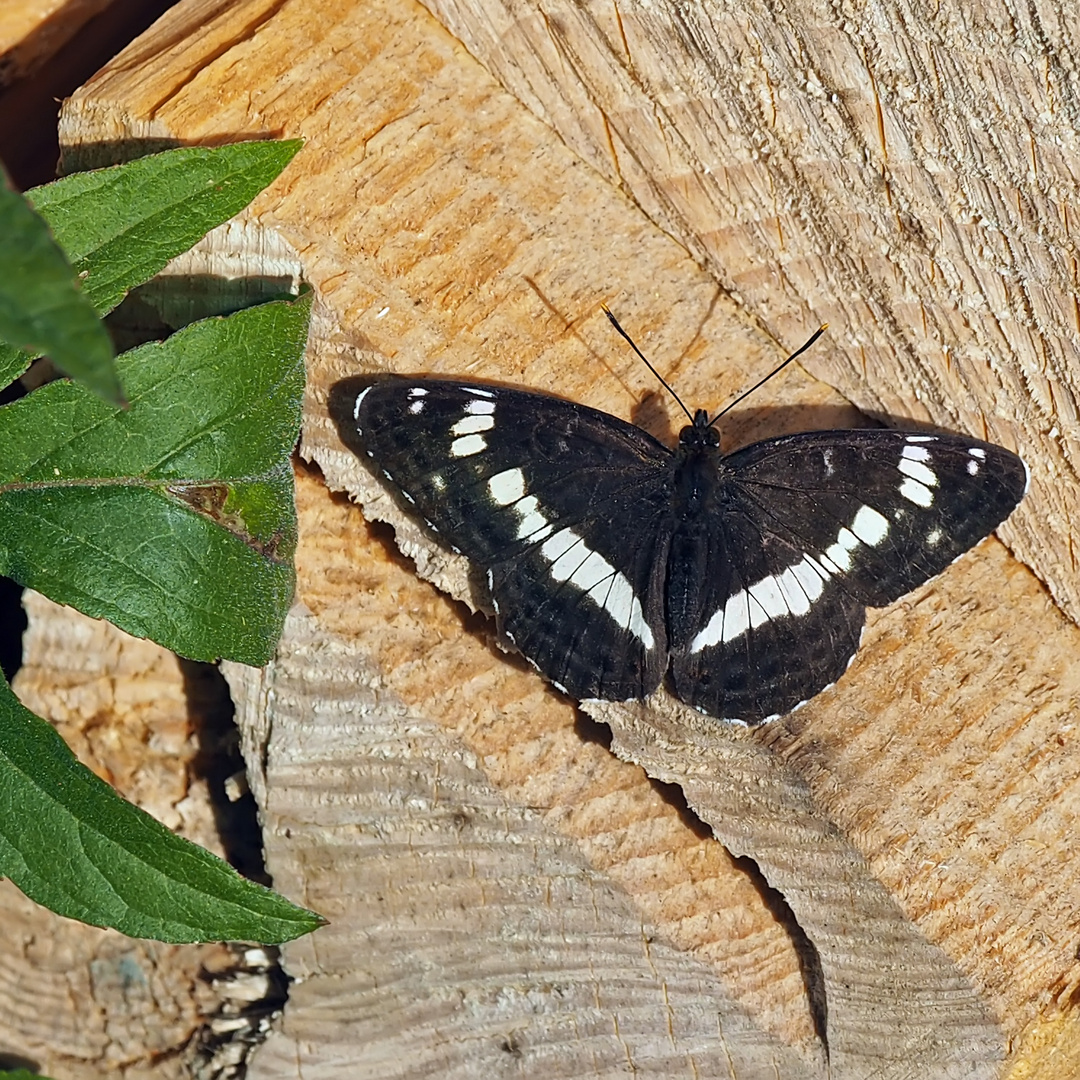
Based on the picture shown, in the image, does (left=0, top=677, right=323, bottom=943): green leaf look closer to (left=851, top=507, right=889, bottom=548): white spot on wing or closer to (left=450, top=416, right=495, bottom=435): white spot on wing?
(left=450, top=416, right=495, bottom=435): white spot on wing

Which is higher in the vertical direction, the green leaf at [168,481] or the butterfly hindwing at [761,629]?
the green leaf at [168,481]

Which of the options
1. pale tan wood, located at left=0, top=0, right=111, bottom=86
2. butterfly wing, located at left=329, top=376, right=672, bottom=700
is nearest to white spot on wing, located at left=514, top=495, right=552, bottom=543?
butterfly wing, located at left=329, top=376, right=672, bottom=700

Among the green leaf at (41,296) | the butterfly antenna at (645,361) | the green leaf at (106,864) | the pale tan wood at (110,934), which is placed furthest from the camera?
the pale tan wood at (110,934)

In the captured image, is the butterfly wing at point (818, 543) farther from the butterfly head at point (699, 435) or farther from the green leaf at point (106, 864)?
the green leaf at point (106, 864)

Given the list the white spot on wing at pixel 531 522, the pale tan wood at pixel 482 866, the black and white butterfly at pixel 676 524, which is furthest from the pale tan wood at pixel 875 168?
the pale tan wood at pixel 482 866

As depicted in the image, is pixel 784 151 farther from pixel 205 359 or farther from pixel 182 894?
pixel 182 894

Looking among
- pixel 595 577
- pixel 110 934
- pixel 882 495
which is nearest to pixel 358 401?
pixel 595 577
